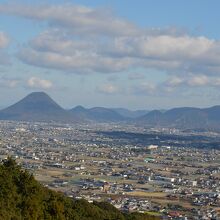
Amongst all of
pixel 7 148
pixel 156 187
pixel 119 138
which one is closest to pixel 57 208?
pixel 156 187

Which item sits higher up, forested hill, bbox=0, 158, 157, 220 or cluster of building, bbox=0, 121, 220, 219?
forested hill, bbox=0, 158, 157, 220

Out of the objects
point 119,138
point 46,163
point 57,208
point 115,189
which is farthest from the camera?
point 119,138

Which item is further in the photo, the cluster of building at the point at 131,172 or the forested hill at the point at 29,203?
the cluster of building at the point at 131,172

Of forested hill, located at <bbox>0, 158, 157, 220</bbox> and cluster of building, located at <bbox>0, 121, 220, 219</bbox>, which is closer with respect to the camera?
forested hill, located at <bbox>0, 158, 157, 220</bbox>

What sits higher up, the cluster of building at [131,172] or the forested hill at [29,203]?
the forested hill at [29,203]

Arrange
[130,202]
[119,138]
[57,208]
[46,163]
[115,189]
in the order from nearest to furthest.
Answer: [57,208] < [130,202] < [115,189] < [46,163] < [119,138]

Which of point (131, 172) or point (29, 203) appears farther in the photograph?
point (131, 172)

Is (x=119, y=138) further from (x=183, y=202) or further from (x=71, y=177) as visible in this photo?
(x=183, y=202)

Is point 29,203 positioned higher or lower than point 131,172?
higher
